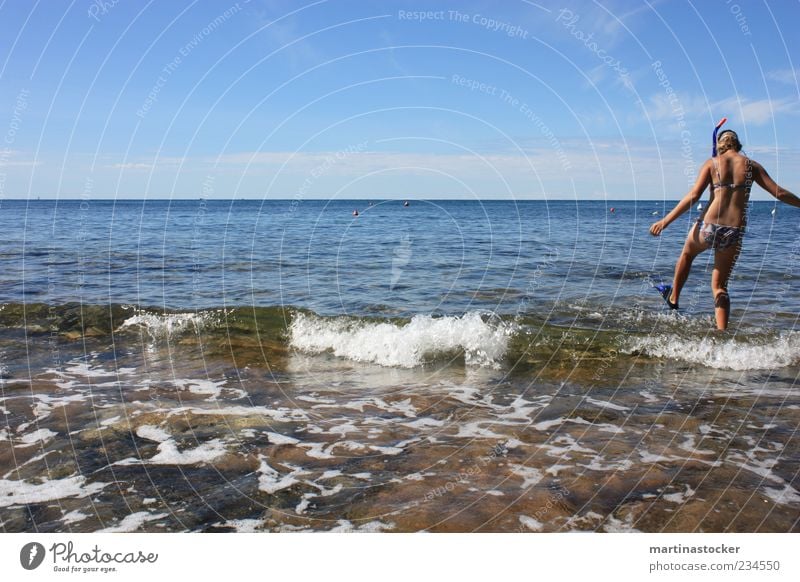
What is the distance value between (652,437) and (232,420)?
26.1 feet

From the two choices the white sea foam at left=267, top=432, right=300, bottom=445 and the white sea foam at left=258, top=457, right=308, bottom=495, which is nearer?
the white sea foam at left=258, top=457, right=308, bottom=495

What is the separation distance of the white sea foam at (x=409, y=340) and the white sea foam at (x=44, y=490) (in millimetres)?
8812

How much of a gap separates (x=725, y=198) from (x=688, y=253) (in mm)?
1160

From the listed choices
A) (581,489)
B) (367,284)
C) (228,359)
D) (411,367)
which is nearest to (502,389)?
(411,367)

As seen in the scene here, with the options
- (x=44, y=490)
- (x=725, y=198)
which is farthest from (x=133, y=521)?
(x=725, y=198)

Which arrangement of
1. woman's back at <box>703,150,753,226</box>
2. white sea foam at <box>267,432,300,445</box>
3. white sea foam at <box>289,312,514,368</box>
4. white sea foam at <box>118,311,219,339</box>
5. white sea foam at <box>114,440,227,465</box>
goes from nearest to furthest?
woman's back at <box>703,150,753,226</box> → white sea foam at <box>114,440,227,465</box> → white sea foam at <box>267,432,300,445</box> → white sea foam at <box>289,312,514,368</box> → white sea foam at <box>118,311,219,339</box>

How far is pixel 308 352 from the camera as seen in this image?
1706cm

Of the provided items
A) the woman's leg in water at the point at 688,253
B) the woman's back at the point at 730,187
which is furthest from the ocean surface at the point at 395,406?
the woman's back at the point at 730,187

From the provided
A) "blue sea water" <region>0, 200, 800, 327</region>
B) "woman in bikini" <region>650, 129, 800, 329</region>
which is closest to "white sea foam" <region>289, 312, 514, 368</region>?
"blue sea water" <region>0, 200, 800, 327</region>

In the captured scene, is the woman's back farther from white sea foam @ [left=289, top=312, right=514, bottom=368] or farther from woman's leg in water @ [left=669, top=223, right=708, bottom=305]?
white sea foam @ [left=289, top=312, right=514, bottom=368]

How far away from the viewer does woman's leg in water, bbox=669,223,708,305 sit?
9.28 metres

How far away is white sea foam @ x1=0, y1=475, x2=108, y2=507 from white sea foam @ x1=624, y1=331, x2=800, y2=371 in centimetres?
1399

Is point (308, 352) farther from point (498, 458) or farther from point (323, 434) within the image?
point (498, 458)

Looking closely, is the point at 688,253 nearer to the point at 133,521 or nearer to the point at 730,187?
the point at 730,187
